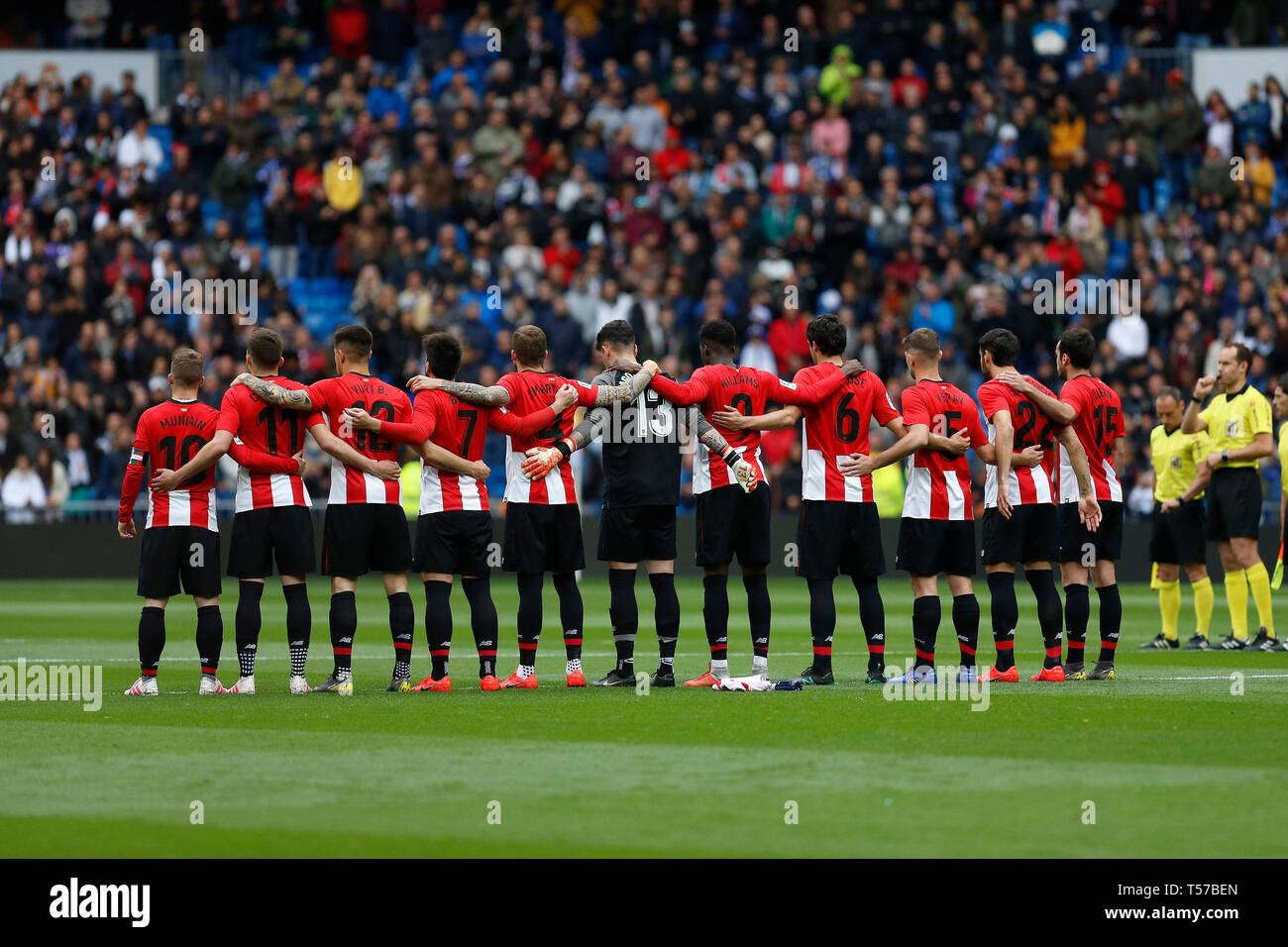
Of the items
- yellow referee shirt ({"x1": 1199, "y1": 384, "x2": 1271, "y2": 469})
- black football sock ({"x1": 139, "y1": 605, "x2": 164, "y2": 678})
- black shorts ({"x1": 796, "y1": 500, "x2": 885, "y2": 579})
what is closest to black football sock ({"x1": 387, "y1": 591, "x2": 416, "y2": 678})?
black football sock ({"x1": 139, "y1": 605, "x2": 164, "y2": 678})

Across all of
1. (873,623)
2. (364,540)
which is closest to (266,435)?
(364,540)

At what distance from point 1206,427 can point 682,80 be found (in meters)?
16.8

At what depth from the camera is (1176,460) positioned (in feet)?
54.0

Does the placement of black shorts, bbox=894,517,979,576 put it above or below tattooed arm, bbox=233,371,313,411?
below

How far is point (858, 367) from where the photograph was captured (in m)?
11.8

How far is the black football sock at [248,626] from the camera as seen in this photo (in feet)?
37.8

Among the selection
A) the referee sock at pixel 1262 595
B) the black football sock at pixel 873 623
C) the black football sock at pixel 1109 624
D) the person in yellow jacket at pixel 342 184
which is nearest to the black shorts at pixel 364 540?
the black football sock at pixel 873 623

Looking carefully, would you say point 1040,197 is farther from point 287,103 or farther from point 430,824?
point 430,824

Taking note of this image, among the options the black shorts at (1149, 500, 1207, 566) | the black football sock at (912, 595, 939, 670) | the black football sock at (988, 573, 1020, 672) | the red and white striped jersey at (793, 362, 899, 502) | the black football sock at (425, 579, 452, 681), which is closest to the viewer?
the black football sock at (425, 579, 452, 681)

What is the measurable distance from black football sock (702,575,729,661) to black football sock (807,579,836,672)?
1.88 ft

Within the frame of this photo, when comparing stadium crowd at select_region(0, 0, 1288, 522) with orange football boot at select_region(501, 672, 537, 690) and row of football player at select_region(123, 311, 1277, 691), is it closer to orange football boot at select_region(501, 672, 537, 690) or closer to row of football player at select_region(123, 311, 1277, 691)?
row of football player at select_region(123, 311, 1277, 691)

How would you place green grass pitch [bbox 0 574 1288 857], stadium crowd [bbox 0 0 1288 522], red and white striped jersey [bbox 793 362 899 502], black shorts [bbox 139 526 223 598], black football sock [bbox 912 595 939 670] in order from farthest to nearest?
1. stadium crowd [bbox 0 0 1288 522]
2. black football sock [bbox 912 595 939 670]
3. red and white striped jersey [bbox 793 362 899 502]
4. black shorts [bbox 139 526 223 598]
5. green grass pitch [bbox 0 574 1288 857]

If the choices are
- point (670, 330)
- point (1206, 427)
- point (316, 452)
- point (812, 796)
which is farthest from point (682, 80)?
point (812, 796)

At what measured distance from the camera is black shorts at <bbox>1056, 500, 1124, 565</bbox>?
12.2 meters
